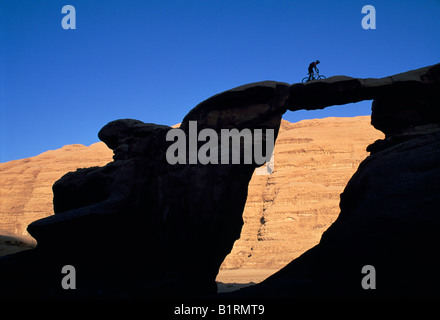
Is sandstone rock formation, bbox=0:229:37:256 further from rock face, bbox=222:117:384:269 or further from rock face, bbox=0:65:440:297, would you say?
rock face, bbox=222:117:384:269

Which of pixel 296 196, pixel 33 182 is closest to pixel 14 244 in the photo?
pixel 296 196

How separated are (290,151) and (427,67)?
44.1 meters

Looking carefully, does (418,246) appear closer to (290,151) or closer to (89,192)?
(89,192)

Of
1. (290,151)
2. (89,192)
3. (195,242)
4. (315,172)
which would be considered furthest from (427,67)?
(290,151)

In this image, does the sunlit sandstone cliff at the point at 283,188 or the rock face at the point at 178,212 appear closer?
the rock face at the point at 178,212

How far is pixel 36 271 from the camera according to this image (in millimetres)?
16359
